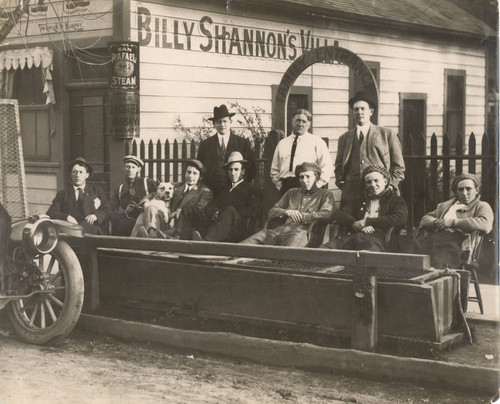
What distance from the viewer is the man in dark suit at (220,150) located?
180 inches

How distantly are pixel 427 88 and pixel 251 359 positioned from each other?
1.76 m

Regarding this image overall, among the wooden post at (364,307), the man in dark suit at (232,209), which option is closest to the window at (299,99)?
the man in dark suit at (232,209)

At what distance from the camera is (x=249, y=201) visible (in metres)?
4.57

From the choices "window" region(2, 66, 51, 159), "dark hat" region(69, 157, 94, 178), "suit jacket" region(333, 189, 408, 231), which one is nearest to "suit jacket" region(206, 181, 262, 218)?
"suit jacket" region(333, 189, 408, 231)

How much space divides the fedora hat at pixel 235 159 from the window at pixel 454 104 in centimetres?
129

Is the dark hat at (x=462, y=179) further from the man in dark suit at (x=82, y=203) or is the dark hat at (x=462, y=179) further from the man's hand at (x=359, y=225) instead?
the man in dark suit at (x=82, y=203)

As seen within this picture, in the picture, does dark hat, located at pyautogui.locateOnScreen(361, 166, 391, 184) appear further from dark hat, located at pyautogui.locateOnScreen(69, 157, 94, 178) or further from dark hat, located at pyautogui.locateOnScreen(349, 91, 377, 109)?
dark hat, located at pyautogui.locateOnScreen(69, 157, 94, 178)

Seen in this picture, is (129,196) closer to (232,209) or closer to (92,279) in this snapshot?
(92,279)

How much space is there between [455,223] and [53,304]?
280 cm

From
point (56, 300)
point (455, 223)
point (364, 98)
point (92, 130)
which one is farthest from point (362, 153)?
point (56, 300)

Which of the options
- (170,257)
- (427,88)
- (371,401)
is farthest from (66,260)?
(427,88)

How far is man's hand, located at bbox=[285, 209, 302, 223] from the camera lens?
4.32 metres

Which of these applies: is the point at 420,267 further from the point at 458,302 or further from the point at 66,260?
the point at 66,260

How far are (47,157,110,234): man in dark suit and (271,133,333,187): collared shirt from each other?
1.29 metres
